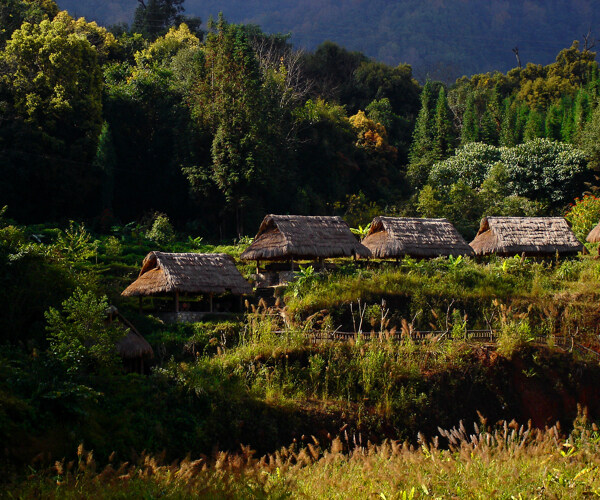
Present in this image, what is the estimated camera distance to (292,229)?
815 inches

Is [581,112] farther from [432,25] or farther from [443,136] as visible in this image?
[432,25]

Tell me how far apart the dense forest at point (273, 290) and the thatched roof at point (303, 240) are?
0.84 metres

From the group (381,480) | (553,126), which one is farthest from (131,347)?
(553,126)

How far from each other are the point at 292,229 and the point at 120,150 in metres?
11.9

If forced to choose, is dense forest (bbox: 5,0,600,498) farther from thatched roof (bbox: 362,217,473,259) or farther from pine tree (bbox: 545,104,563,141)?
thatched roof (bbox: 362,217,473,259)

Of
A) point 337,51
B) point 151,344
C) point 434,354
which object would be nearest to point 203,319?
point 151,344

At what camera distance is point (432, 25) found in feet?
327

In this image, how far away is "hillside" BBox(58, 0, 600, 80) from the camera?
9506 centimetres

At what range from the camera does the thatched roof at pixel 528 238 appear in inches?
917

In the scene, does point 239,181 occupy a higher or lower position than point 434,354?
higher

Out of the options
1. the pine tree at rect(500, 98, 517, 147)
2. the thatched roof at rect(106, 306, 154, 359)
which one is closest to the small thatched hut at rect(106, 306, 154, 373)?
the thatched roof at rect(106, 306, 154, 359)

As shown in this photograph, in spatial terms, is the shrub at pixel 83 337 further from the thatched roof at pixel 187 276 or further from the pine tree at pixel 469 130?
the pine tree at pixel 469 130

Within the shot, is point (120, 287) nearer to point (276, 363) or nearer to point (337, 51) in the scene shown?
point (276, 363)

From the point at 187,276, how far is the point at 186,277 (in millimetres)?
54
